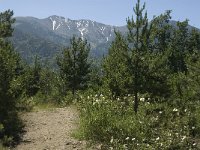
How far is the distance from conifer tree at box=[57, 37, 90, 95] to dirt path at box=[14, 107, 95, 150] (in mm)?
10798

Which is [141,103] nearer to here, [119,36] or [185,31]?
[119,36]

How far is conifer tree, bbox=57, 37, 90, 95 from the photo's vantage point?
31.2m

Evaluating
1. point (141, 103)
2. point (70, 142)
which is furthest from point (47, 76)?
point (70, 142)

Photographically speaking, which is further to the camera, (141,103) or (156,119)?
(141,103)

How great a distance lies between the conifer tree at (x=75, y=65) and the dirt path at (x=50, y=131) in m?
10.8

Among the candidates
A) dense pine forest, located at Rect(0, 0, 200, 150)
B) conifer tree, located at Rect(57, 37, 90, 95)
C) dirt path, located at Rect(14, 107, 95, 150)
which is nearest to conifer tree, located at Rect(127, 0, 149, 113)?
dense pine forest, located at Rect(0, 0, 200, 150)

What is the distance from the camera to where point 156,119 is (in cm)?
1473

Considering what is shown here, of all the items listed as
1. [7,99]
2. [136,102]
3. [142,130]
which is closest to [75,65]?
[136,102]

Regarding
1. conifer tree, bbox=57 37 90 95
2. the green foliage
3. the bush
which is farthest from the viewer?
conifer tree, bbox=57 37 90 95

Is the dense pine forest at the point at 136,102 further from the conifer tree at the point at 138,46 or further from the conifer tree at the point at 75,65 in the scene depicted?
the conifer tree at the point at 75,65

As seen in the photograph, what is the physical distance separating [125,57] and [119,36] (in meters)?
0.97

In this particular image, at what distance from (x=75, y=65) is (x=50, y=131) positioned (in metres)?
16.7

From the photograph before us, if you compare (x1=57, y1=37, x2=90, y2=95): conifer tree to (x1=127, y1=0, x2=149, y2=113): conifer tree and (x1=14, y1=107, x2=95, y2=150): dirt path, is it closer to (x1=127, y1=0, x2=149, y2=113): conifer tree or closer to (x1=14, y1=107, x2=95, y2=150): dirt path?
(x1=14, y1=107, x2=95, y2=150): dirt path

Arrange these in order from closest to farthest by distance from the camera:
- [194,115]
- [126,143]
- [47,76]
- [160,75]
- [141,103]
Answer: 1. [126,143]
2. [194,115]
3. [160,75]
4. [141,103]
5. [47,76]
